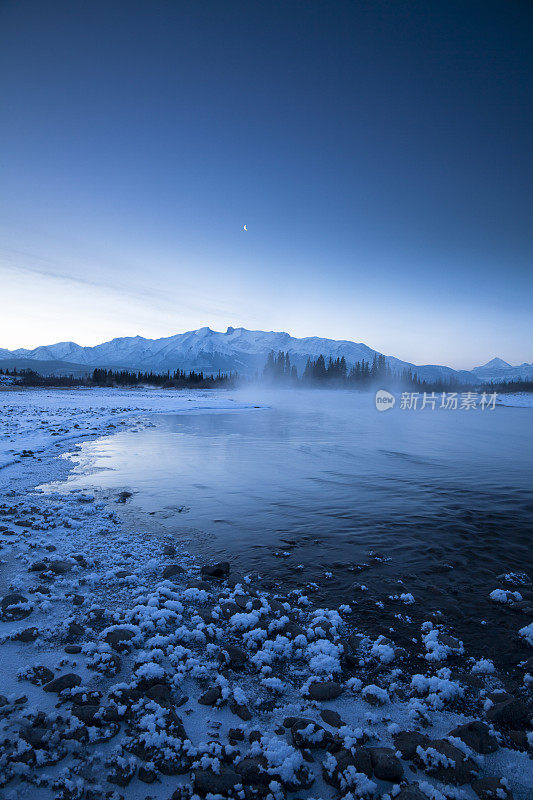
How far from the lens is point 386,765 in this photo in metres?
3.53

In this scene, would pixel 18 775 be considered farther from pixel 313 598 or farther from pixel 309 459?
pixel 309 459

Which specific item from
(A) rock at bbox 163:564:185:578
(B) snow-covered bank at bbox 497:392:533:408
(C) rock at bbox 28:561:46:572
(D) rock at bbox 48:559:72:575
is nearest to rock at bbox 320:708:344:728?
(A) rock at bbox 163:564:185:578

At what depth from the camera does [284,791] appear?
3395 mm

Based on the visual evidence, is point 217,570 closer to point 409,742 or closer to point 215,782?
point 215,782

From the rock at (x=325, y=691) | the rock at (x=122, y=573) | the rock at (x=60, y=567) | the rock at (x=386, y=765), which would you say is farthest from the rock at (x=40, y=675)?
the rock at (x=386, y=765)

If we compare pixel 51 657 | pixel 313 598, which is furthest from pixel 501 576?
pixel 51 657

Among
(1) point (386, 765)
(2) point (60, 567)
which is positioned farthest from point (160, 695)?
(2) point (60, 567)

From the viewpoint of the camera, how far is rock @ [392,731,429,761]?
374cm

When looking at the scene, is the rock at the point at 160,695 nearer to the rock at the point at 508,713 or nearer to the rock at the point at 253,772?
the rock at the point at 253,772

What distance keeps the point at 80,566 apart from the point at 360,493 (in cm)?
913

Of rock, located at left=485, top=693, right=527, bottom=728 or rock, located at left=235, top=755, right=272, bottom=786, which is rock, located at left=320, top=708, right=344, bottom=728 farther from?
rock, located at left=485, top=693, right=527, bottom=728

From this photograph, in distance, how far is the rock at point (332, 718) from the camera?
404 cm

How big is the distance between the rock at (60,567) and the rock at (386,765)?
18.7ft

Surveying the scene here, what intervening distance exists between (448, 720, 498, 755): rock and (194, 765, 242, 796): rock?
2.19 m
